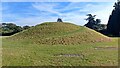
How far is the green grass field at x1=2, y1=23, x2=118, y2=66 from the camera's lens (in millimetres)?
15296

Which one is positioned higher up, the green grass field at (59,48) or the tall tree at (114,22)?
the tall tree at (114,22)

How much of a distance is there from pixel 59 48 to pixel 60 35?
1037 cm

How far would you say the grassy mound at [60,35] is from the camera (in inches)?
1190

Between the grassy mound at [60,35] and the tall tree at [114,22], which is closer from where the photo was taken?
the grassy mound at [60,35]

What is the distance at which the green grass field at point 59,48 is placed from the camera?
50.2 feet

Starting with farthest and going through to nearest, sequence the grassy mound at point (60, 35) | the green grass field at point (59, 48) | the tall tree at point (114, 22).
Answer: the tall tree at point (114, 22) → the grassy mound at point (60, 35) → the green grass field at point (59, 48)

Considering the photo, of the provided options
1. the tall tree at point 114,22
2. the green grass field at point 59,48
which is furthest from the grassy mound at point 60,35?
the tall tree at point 114,22

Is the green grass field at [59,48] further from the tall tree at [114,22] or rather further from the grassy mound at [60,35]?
the tall tree at [114,22]

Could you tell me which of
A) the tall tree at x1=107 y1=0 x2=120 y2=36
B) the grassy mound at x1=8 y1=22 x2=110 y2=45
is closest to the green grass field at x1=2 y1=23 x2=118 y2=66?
the grassy mound at x1=8 y1=22 x2=110 y2=45

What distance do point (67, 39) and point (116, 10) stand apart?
4725 cm

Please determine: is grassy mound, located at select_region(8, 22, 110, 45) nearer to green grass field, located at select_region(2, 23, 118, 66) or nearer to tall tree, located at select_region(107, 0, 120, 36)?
green grass field, located at select_region(2, 23, 118, 66)

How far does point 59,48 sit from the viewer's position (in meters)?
23.9

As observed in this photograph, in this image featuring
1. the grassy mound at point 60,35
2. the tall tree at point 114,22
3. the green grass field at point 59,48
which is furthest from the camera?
the tall tree at point 114,22

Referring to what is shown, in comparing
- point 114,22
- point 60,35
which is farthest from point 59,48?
point 114,22
